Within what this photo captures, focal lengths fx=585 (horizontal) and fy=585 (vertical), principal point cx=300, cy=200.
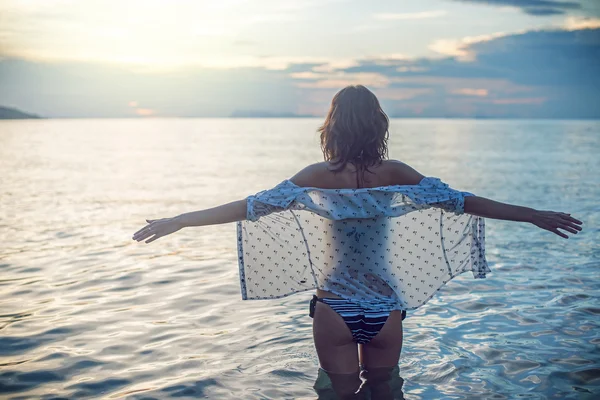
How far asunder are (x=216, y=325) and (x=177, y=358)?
116 centimetres

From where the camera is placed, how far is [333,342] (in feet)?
15.8

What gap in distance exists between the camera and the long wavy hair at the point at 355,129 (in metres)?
4.52

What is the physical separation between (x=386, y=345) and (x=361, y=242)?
2.96ft

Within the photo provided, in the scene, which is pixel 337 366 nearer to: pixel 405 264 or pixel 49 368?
pixel 405 264

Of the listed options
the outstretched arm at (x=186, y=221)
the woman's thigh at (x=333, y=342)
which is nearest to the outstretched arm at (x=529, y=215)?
the woman's thigh at (x=333, y=342)

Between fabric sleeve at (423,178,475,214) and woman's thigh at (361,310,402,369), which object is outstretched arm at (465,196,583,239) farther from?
woman's thigh at (361,310,402,369)

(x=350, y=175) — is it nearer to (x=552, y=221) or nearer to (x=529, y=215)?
(x=529, y=215)

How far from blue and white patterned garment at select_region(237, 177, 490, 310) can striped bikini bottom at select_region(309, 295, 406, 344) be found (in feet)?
0.23

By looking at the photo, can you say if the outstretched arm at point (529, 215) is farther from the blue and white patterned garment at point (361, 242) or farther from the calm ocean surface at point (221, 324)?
the calm ocean surface at point (221, 324)

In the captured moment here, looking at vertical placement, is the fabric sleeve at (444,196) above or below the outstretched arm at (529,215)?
above

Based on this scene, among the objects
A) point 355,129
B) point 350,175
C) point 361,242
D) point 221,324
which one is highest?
point 355,129

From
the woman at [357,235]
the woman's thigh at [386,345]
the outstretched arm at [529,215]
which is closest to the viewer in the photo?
the outstretched arm at [529,215]

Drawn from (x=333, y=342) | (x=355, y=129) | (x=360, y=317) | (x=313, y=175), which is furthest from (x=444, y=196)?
(x=333, y=342)

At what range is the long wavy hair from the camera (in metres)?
4.52
